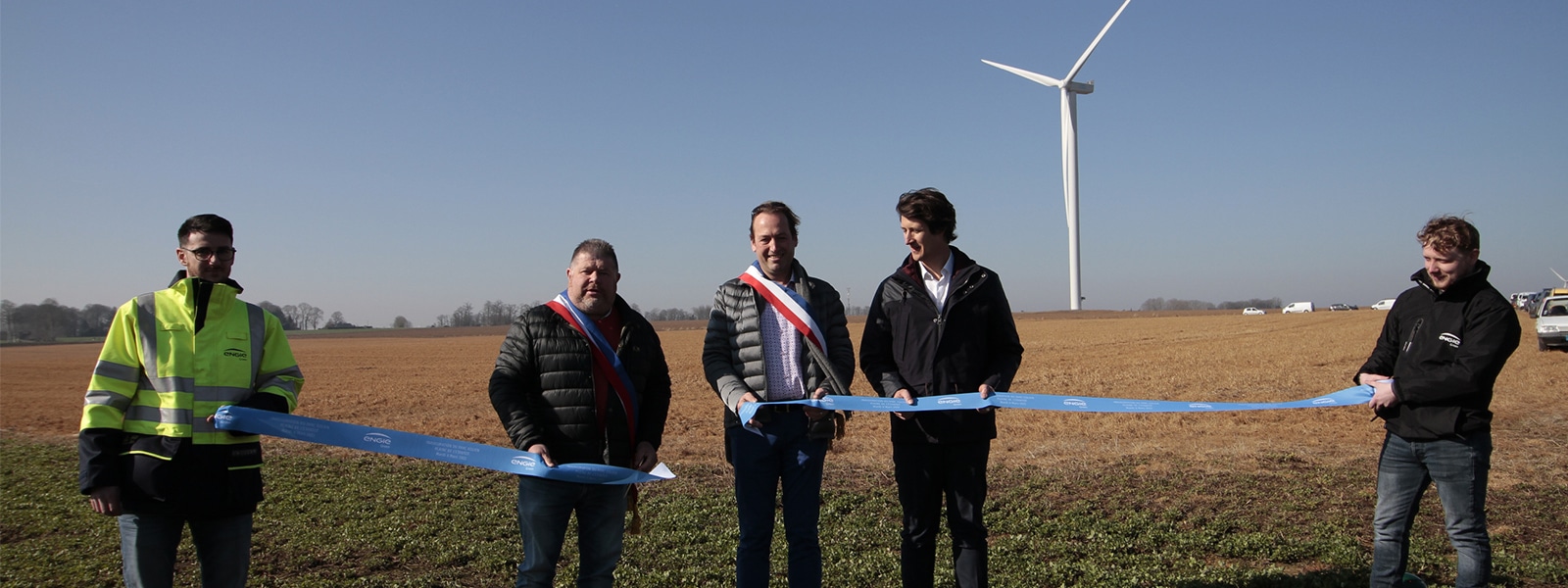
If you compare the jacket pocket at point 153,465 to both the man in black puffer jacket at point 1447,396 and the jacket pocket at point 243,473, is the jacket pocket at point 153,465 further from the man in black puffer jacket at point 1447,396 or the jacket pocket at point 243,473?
the man in black puffer jacket at point 1447,396

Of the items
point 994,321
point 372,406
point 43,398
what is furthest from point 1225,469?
point 43,398

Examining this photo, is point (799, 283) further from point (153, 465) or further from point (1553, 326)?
point (1553, 326)

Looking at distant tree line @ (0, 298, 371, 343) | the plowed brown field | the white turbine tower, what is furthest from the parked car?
distant tree line @ (0, 298, 371, 343)

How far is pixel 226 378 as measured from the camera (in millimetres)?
3240

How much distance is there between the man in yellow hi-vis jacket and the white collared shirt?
2748 mm

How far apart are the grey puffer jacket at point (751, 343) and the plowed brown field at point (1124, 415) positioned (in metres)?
5.97

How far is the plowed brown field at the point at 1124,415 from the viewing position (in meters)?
10.1

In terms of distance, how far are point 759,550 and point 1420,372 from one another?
2.91 metres

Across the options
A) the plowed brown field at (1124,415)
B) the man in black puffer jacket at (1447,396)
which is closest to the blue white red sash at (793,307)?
the man in black puffer jacket at (1447,396)

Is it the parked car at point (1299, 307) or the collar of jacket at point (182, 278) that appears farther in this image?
the parked car at point (1299, 307)

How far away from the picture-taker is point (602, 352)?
3.60m

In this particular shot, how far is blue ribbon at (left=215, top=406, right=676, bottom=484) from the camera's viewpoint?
319cm

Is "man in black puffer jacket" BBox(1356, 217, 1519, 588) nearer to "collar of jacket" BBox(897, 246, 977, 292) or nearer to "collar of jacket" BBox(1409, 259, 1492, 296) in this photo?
"collar of jacket" BBox(1409, 259, 1492, 296)

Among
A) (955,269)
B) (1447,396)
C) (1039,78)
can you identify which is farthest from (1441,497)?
(1039,78)
